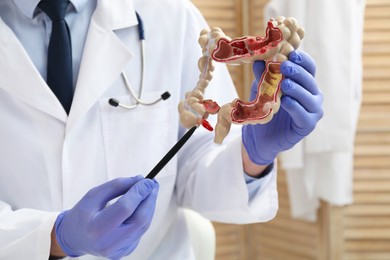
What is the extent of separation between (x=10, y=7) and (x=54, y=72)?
7.1 inches

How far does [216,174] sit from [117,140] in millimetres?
228

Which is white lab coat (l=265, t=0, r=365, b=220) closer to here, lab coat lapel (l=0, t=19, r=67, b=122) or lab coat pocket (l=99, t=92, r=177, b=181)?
lab coat pocket (l=99, t=92, r=177, b=181)

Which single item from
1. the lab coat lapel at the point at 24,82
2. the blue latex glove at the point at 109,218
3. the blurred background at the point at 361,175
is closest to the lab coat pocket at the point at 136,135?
the lab coat lapel at the point at 24,82

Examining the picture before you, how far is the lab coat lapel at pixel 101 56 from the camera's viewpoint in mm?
1272

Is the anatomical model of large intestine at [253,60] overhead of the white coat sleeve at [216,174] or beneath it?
overhead

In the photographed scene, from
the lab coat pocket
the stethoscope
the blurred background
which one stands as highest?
the stethoscope

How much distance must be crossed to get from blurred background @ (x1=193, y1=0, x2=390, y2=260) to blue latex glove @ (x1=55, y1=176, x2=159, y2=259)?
151cm

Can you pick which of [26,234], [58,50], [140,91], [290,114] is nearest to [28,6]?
[58,50]

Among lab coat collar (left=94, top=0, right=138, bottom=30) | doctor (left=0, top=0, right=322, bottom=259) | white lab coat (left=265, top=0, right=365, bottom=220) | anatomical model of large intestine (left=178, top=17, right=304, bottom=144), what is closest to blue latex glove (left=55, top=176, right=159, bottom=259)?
Result: doctor (left=0, top=0, right=322, bottom=259)

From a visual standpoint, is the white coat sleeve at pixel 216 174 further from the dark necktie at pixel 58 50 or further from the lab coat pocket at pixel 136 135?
the dark necktie at pixel 58 50

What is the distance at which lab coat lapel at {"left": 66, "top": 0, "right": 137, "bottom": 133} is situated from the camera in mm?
1272

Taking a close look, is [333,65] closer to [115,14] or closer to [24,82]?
[115,14]

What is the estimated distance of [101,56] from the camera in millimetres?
1312

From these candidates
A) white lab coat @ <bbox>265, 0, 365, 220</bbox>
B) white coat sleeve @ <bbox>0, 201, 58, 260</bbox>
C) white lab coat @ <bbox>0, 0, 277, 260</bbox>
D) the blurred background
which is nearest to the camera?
white coat sleeve @ <bbox>0, 201, 58, 260</bbox>
